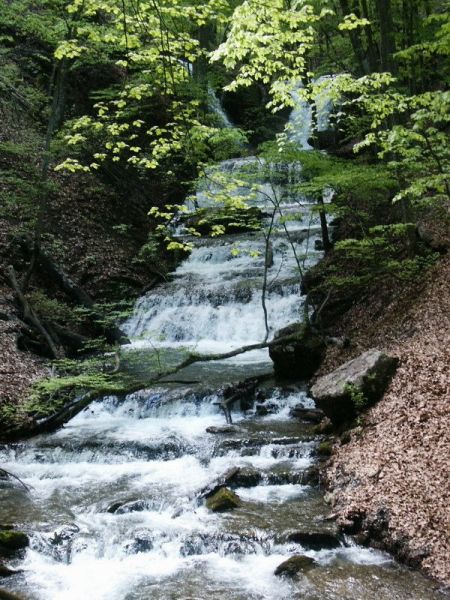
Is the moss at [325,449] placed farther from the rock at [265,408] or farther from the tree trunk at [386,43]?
the tree trunk at [386,43]

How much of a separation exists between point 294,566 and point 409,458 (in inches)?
86.8

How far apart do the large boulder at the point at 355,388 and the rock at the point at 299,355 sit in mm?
2941

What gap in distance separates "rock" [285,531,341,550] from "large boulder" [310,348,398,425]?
2795mm

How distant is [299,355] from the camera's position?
1227 centimetres

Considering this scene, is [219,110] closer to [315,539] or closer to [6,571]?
[315,539]

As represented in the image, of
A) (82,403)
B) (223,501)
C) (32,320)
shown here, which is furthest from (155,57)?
(32,320)

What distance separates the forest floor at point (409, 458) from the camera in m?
5.88

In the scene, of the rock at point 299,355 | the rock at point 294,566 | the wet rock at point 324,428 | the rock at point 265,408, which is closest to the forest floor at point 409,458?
the wet rock at point 324,428

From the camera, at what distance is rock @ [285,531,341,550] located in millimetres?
6289

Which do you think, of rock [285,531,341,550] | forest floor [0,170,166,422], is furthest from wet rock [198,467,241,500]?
forest floor [0,170,166,422]

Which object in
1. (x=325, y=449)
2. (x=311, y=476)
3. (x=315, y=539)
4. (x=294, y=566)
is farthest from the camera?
(x=325, y=449)

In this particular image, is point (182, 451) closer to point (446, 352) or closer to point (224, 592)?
point (224, 592)

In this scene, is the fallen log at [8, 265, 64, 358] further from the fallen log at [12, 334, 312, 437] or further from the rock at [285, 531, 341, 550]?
the rock at [285, 531, 341, 550]

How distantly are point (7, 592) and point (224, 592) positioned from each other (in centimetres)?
217
